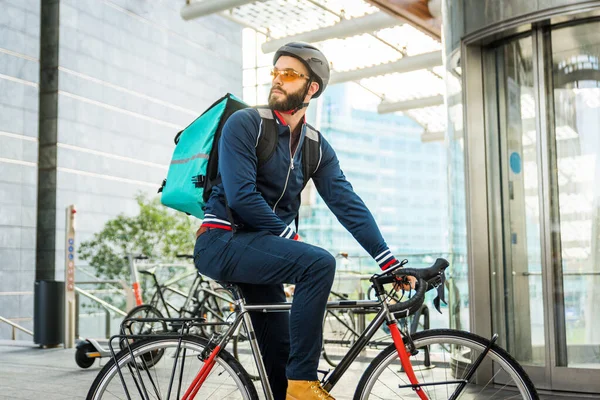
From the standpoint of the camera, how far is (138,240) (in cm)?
2484

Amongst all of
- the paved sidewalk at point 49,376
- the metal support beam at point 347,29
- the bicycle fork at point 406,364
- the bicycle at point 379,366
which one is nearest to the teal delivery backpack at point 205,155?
the bicycle at point 379,366

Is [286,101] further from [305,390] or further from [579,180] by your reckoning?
[579,180]

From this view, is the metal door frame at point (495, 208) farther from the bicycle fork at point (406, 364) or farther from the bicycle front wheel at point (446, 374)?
the bicycle fork at point (406, 364)

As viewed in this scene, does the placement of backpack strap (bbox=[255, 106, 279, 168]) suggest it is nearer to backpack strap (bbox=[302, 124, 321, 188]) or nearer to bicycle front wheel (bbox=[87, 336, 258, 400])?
backpack strap (bbox=[302, 124, 321, 188])

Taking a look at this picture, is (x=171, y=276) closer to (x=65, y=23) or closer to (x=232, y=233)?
(x=232, y=233)

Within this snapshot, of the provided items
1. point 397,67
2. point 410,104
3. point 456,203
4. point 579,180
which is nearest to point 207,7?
point 397,67

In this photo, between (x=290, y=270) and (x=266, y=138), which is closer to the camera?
(x=290, y=270)

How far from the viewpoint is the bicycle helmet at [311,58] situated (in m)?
3.00

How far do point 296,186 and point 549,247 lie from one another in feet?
10.4

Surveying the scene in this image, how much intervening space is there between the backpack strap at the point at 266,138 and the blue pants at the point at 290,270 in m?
0.28

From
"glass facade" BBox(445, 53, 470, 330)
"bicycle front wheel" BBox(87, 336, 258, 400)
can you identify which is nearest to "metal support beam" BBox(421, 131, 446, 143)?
"glass facade" BBox(445, 53, 470, 330)

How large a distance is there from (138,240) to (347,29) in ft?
31.1

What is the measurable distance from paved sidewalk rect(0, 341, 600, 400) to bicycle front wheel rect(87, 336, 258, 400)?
233 centimetres

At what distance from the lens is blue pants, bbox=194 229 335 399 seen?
2.76 metres
